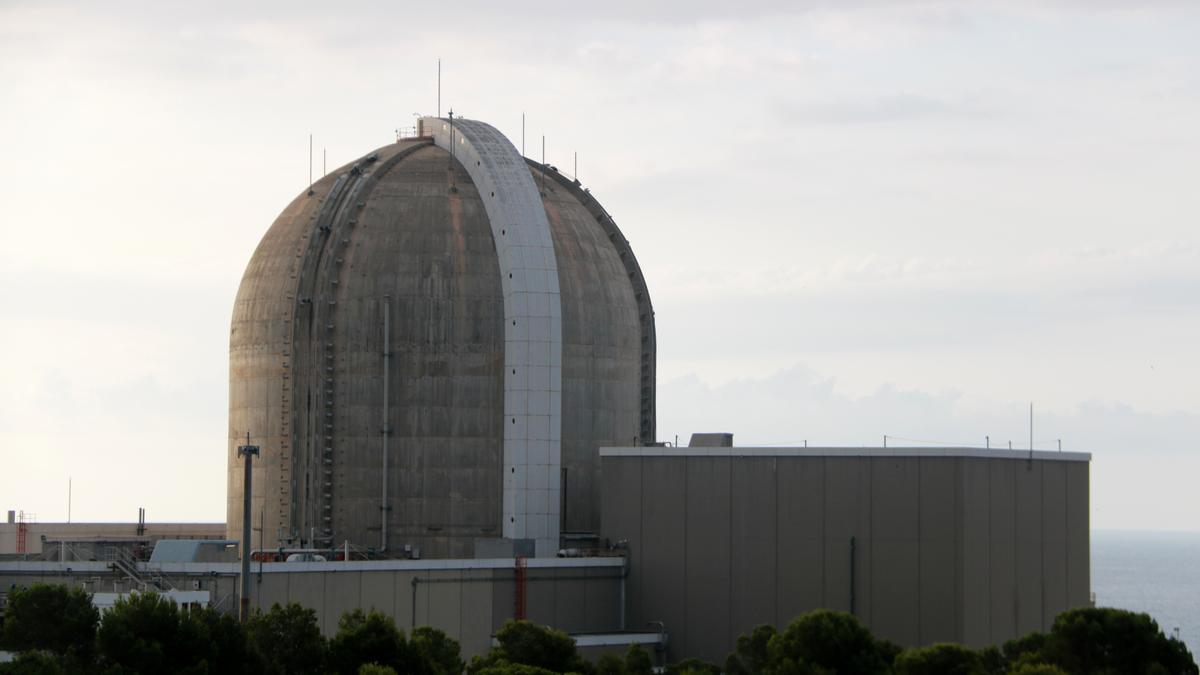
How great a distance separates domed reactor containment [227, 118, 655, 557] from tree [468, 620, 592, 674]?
9.94 m

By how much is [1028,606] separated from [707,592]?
31.7ft

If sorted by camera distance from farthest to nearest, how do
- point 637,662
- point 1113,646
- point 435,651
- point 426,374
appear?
point 426,374 < point 637,662 < point 435,651 < point 1113,646

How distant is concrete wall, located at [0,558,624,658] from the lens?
63000 millimetres

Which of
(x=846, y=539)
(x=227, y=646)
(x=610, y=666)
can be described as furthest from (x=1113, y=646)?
(x=227, y=646)

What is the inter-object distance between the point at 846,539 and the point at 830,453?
2.60 m

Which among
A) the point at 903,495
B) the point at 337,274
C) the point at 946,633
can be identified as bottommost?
the point at 946,633

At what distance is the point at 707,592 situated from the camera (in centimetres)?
6712

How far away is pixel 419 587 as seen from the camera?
65.2 metres

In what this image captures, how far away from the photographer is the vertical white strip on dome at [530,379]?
6888cm

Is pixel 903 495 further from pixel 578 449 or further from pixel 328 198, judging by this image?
pixel 328 198

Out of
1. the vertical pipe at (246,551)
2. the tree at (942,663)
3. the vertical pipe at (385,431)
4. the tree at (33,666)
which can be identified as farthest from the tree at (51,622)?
the tree at (942,663)

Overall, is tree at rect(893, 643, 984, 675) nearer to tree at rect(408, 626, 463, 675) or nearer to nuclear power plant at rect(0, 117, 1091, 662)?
nuclear power plant at rect(0, 117, 1091, 662)

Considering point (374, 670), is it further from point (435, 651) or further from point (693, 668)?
point (693, 668)

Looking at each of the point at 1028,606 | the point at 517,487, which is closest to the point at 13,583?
the point at 517,487
